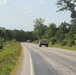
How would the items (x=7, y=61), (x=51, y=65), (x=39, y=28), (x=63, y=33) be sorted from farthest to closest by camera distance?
1. (x=39, y=28)
2. (x=63, y=33)
3. (x=7, y=61)
4. (x=51, y=65)

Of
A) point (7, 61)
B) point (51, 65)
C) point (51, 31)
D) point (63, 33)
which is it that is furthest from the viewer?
point (51, 31)

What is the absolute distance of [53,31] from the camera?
439 ft

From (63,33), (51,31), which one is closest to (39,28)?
(51,31)

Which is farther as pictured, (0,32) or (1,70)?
(0,32)

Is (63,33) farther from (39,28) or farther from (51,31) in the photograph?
(39,28)

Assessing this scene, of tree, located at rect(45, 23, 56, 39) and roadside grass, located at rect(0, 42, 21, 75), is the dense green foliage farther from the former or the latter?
roadside grass, located at rect(0, 42, 21, 75)

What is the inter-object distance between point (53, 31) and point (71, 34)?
2283 inches

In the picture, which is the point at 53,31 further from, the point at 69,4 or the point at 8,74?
the point at 8,74

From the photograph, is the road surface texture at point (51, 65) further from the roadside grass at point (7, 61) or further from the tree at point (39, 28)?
the tree at point (39, 28)

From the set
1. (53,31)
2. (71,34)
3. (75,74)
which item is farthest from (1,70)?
(53,31)

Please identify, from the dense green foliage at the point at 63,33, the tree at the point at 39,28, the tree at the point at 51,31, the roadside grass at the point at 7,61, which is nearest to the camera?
the roadside grass at the point at 7,61

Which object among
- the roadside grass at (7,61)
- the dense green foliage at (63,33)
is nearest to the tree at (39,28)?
the dense green foliage at (63,33)

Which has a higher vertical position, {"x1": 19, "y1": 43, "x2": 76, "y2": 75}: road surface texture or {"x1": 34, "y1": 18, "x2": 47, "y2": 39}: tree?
{"x1": 34, "y1": 18, "x2": 47, "y2": 39}: tree

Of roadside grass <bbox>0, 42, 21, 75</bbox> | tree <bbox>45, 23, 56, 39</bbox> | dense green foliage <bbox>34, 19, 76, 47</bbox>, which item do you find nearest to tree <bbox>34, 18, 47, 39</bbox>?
dense green foliage <bbox>34, 19, 76, 47</bbox>
